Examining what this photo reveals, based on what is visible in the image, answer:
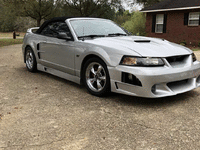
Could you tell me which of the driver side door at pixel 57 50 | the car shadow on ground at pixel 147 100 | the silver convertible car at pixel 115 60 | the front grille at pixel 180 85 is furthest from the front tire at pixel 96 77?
the front grille at pixel 180 85

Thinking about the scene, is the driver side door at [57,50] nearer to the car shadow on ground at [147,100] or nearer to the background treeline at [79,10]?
the car shadow on ground at [147,100]

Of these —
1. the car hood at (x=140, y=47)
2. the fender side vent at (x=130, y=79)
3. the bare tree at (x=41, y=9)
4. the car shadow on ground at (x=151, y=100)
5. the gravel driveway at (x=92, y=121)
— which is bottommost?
the gravel driveway at (x=92, y=121)

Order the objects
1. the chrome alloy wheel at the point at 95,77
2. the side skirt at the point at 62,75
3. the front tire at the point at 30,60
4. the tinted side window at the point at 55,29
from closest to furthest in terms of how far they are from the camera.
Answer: the chrome alloy wheel at the point at 95,77 < the side skirt at the point at 62,75 < the tinted side window at the point at 55,29 < the front tire at the point at 30,60

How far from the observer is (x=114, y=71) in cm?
381

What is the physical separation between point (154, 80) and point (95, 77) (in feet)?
3.96

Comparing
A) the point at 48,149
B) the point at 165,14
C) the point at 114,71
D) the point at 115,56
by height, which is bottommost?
the point at 48,149

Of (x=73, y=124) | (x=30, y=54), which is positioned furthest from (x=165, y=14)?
(x=73, y=124)

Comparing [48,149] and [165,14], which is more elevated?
[165,14]

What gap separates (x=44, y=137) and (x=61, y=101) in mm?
1346

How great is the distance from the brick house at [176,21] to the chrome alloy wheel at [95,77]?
1562 cm

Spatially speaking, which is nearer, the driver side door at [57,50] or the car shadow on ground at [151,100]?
the car shadow on ground at [151,100]

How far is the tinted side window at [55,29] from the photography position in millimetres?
5038

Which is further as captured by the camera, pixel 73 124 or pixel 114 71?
pixel 114 71

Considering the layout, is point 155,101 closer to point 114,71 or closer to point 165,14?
point 114,71
